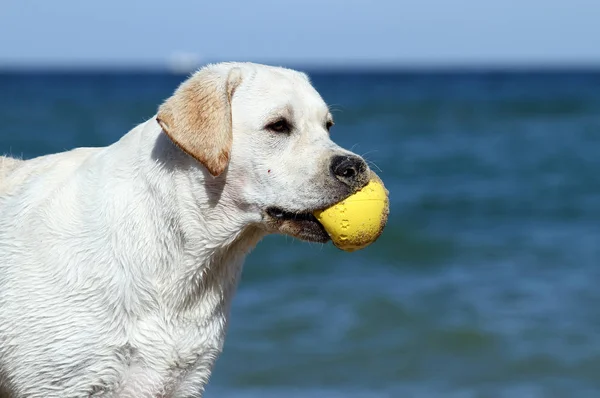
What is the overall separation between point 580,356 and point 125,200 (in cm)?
533

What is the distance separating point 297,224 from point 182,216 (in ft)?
1.55

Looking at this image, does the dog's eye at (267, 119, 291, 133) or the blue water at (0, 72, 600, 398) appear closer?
the dog's eye at (267, 119, 291, 133)

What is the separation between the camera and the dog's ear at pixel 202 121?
3922 millimetres

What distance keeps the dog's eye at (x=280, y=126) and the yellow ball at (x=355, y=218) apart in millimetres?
369

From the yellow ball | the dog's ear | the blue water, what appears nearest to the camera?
the dog's ear

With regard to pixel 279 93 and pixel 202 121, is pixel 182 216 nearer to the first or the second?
pixel 202 121

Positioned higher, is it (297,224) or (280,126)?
(280,126)

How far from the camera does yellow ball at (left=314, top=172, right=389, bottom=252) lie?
406 centimetres

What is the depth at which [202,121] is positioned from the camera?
3.96 m

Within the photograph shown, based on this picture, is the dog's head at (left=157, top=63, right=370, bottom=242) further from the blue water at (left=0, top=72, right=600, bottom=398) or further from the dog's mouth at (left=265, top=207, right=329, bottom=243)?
the blue water at (left=0, top=72, right=600, bottom=398)

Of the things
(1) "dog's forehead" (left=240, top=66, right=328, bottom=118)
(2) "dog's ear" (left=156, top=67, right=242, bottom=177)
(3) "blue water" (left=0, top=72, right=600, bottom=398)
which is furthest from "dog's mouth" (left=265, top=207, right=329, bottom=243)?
(3) "blue water" (left=0, top=72, right=600, bottom=398)

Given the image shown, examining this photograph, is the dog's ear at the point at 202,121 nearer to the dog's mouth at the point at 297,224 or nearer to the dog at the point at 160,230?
the dog at the point at 160,230

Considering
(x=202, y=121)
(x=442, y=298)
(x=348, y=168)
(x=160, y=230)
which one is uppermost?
(x=202, y=121)

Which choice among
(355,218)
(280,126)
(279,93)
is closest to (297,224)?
(355,218)
